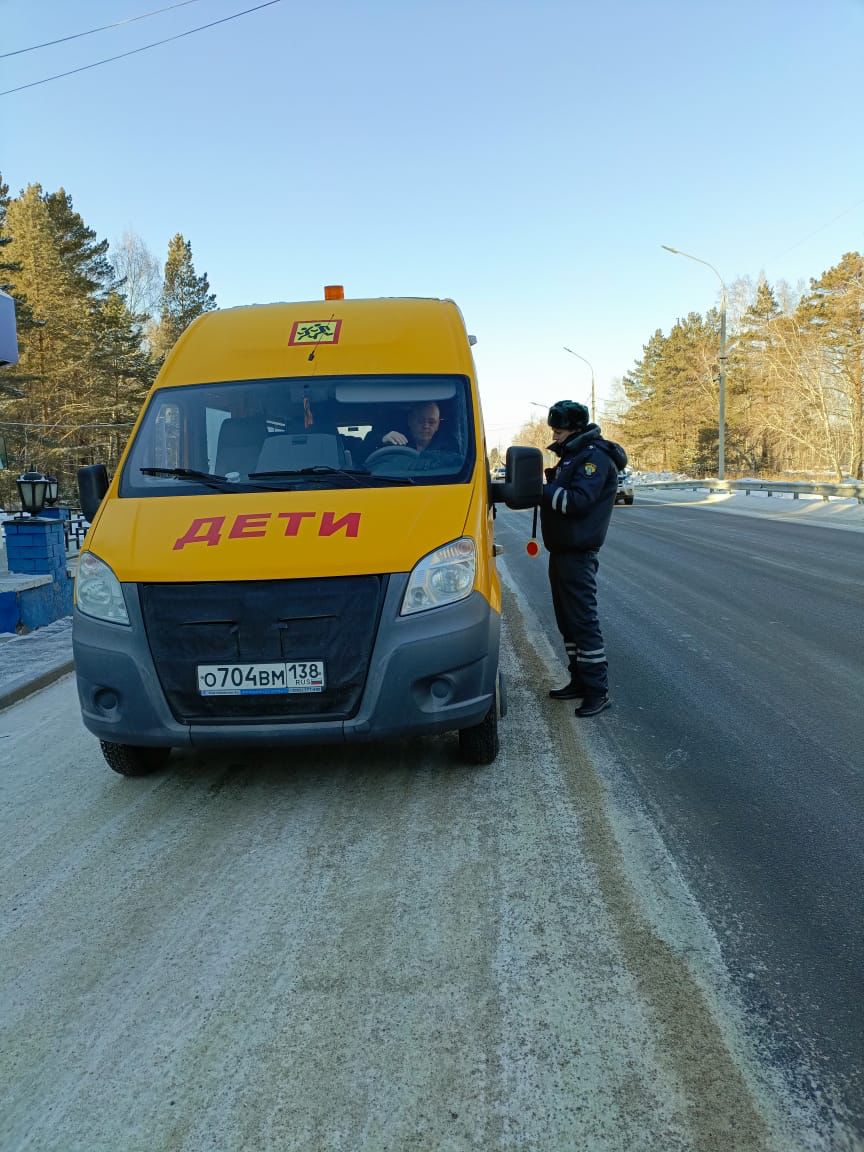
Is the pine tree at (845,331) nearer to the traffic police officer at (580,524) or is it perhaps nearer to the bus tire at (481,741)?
the traffic police officer at (580,524)

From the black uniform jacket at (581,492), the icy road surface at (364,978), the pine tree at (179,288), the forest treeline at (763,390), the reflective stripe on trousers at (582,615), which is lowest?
the icy road surface at (364,978)

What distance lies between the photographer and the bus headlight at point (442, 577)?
3555 millimetres

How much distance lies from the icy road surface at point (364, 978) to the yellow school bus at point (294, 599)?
0.43 meters

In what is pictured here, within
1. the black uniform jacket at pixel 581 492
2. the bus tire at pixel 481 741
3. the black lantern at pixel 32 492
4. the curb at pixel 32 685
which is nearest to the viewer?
the bus tire at pixel 481 741

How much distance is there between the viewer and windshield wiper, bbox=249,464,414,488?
4.11 metres

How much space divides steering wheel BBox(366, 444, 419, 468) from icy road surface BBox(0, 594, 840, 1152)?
1.61 m

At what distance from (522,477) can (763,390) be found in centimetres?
5551

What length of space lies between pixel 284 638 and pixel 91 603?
37.5 inches

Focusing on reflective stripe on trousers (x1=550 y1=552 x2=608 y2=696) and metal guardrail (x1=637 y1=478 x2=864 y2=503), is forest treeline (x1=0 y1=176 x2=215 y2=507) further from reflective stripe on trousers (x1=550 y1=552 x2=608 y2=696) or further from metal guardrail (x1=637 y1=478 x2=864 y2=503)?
reflective stripe on trousers (x1=550 y1=552 x2=608 y2=696)

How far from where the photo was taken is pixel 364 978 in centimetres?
247

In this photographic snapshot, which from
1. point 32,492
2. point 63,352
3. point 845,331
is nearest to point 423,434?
point 32,492

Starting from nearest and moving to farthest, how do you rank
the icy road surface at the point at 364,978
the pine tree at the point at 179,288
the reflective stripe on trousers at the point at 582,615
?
the icy road surface at the point at 364,978 < the reflective stripe on trousers at the point at 582,615 < the pine tree at the point at 179,288

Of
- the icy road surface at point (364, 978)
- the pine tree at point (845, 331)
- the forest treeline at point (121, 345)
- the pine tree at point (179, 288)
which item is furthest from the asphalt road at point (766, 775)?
the pine tree at point (179, 288)

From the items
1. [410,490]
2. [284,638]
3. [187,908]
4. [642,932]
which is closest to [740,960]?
[642,932]
